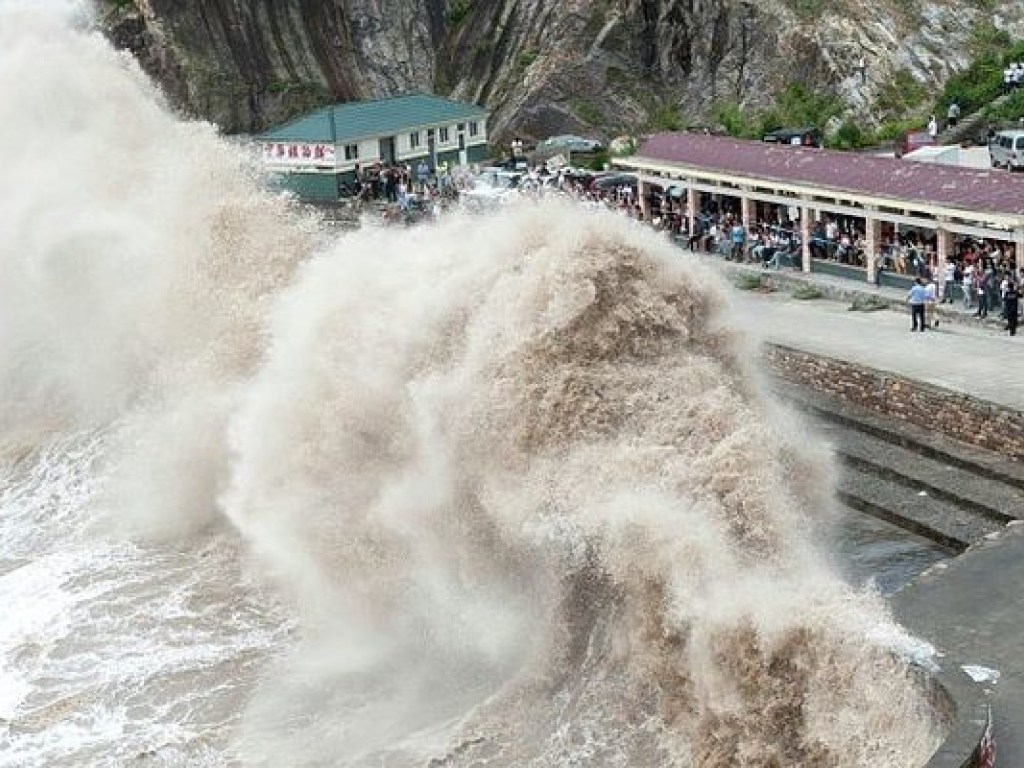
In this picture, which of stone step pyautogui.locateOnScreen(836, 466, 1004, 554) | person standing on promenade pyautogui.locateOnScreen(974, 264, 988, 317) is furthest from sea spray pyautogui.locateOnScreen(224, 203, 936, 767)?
person standing on promenade pyautogui.locateOnScreen(974, 264, 988, 317)

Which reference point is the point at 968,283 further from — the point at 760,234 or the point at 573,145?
the point at 573,145

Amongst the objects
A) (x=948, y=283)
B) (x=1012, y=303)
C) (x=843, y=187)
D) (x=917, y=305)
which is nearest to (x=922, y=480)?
(x=1012, y=303)

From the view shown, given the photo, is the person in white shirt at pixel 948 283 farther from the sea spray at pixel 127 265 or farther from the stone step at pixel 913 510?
the sea spray at pixel 127 265

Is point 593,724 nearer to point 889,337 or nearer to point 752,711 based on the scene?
point 752,711

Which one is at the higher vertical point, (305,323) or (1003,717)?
(305,323)

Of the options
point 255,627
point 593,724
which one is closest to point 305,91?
point 255,627

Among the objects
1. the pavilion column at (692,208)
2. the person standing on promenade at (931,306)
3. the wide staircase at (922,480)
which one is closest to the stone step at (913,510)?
the wide staircase at (922,480)
